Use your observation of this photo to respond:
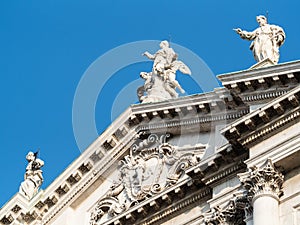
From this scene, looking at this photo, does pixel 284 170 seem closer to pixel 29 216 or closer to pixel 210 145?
pixel 210 145

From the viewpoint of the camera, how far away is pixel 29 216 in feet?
108

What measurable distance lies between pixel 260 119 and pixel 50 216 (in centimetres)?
866

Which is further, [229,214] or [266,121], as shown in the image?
[229,214]

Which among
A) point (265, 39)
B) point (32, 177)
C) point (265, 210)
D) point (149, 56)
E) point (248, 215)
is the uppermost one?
point (149, 56)

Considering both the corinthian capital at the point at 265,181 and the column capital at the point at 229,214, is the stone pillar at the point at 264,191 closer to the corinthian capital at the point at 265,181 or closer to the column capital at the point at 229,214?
the corinthian capital at the point at 265,181

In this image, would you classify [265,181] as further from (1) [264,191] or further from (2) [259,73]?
(2) [259,73]

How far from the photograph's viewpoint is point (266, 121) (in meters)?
27.2

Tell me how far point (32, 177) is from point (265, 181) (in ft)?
34.0

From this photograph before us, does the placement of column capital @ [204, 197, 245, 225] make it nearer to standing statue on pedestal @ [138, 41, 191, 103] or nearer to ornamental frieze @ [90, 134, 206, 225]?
ornamental frieze @ [90, 134, 206, 225]

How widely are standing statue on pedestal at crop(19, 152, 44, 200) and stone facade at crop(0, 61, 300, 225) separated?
65cm

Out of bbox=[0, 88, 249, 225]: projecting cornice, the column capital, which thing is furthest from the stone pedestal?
bbox=[0, 88, 249, 225]: projecting cornice

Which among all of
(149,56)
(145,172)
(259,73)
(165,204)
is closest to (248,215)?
(165,204)

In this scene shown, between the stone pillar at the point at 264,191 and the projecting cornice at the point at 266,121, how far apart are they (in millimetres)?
930

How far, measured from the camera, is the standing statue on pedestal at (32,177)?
111ft
